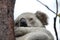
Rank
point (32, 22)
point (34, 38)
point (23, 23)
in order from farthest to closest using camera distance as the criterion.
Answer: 1. point (32, 22)
2. point (23, 23)
3. point (34, 38)

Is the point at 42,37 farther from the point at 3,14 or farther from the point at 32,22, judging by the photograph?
the point at 32,22

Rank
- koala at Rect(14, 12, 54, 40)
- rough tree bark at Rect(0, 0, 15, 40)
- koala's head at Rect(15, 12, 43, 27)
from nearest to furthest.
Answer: rough tree bark at Rect(0, 0, 15, 40) → koala at Rect(14, 12, 54, 40) → koala's head at Rect(15, 12, 43, 27)

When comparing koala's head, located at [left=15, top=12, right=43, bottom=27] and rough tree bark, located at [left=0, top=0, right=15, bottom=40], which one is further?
koala's head, located at [left=15, top=12, right=43, bottom=27]

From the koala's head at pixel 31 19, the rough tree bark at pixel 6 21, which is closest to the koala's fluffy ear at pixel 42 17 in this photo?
the koala's head at pixel 31 19

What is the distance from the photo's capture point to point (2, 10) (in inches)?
38.3

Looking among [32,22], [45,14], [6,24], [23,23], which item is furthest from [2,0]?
[45,14]

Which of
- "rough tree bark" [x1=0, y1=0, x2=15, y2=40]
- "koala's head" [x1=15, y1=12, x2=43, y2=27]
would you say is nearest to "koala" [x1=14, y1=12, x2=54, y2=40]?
"koala's head" [x1=15, y1=12, x2=43, y2=27]

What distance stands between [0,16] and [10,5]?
93 mm

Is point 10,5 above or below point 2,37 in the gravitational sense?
above

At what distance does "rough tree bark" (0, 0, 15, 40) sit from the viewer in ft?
3.15

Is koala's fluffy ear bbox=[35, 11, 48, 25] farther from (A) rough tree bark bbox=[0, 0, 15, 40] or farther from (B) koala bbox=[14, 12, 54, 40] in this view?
(A) rough tree bark bbox=[0, 0, 15, 40]

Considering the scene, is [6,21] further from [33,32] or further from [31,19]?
[31,19]

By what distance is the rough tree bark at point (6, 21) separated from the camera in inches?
37.9

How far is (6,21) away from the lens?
97 cm
